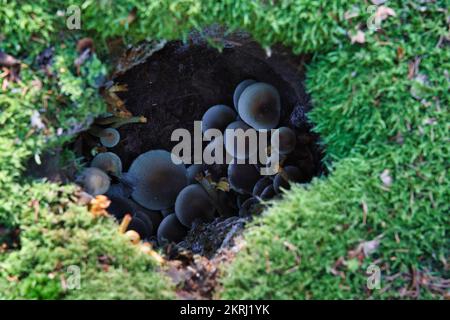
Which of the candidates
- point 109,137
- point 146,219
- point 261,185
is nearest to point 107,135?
point 109,137

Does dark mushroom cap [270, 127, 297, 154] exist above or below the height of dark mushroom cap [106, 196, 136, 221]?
above

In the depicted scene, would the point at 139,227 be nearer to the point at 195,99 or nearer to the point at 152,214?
the point at 152,214

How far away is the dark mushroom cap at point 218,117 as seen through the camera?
121 inches

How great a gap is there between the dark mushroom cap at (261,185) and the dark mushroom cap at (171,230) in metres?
0.52

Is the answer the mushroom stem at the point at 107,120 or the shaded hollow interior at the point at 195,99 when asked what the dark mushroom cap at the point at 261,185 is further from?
the mushroom stem at the point at 107,120

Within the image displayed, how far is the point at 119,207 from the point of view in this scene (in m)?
2.84

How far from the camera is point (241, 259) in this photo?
6.64ft

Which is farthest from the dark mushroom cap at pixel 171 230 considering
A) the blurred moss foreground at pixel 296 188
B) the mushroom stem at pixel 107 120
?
the blurred moss foreground at pixel 296 188

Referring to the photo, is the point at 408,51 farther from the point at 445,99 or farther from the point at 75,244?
the point at 75,244

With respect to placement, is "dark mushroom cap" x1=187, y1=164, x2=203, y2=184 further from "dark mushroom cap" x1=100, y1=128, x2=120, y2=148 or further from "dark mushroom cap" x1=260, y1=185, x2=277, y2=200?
"dark mushroom cap" x1=260, y1=185, x2=277, y2=200

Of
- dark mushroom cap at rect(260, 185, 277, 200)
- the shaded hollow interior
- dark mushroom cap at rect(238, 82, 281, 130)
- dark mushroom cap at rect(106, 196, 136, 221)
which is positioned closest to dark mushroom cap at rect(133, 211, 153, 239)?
dark mushroom cap at rect(106, 196, 136, 221)

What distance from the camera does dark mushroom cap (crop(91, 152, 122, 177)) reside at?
288 centimetres

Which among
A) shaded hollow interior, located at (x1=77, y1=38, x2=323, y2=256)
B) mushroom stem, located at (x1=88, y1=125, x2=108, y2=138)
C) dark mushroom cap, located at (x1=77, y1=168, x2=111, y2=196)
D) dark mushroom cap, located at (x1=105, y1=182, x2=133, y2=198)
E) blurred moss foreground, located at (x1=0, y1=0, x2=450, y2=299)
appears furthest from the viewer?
dark mushroom cap, located at (x1=105, y1=182, x2=133, y2=198)
